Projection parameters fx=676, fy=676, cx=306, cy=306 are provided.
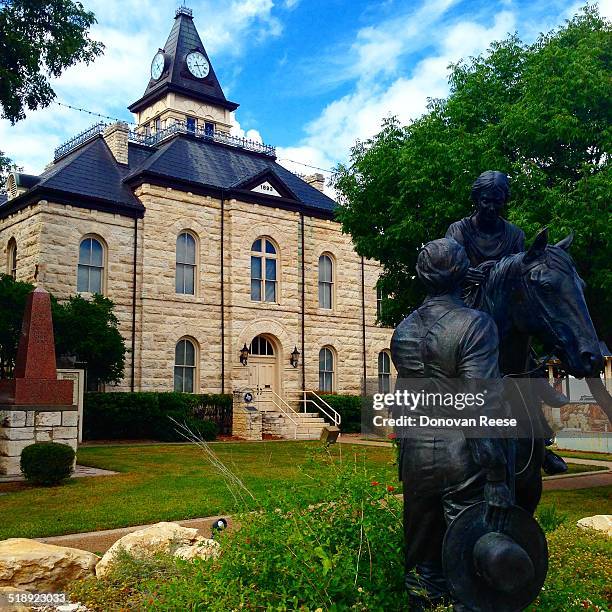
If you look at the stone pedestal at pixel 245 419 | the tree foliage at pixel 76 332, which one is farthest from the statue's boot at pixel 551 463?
the stone pedestal at pixel 245 419

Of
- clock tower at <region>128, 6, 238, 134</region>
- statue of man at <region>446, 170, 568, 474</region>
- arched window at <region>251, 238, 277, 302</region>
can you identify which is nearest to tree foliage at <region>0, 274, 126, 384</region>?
arched window at <region>251, 238, 277, 302</region>

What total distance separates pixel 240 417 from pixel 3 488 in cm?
1382

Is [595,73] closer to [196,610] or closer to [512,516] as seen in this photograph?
[512,516]

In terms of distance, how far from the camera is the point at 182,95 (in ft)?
146

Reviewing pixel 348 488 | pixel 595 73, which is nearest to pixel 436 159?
pixel 595 73

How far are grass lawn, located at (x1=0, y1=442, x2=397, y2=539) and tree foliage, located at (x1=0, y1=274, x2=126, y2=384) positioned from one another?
4.32 meters

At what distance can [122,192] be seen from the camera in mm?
26953

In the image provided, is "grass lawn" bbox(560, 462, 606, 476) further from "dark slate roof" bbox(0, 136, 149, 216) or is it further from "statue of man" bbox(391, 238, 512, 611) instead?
"dark slate roof" bbox(0, 136, 149, 216)

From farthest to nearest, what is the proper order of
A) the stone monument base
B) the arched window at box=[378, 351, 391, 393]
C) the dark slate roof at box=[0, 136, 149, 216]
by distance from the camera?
the arched window at box=[378, 351, 391, 393] < the dark slate roof at box=[0, 136, 149, 216] < the stone monument base

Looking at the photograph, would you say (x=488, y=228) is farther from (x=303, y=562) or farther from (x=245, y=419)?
(x=245, y=419)

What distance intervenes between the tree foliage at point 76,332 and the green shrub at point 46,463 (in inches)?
314

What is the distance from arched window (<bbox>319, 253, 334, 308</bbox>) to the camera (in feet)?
106

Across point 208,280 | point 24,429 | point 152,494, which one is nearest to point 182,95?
point 208,280

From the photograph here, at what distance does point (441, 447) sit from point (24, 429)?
12922 mm
